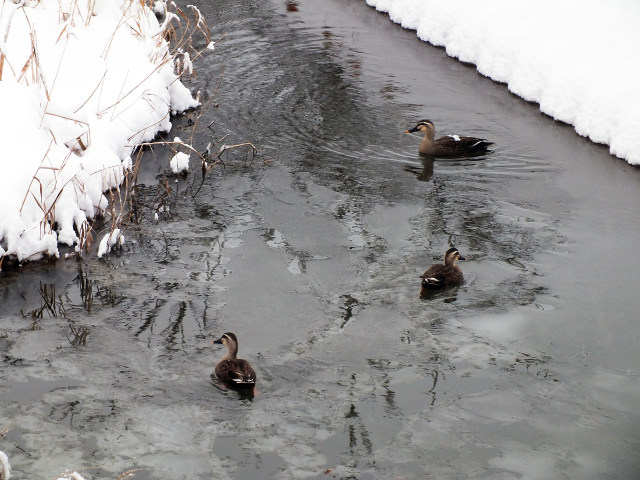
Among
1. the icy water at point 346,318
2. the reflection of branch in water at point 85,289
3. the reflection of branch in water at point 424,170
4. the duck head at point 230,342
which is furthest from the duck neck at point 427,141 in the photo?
the duck head at point 230,342

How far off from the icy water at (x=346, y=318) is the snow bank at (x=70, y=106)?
1.67 ft

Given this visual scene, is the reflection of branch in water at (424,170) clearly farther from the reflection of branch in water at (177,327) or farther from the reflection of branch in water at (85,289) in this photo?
the reflection of branch in water at (85,289)

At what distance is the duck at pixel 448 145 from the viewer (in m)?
11.4

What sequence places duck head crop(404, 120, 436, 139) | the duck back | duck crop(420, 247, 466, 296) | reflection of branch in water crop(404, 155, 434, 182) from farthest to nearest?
duck head crop(404, 120, 436, 139) → reflection of branch in water crop(404, 155, 434, 182) → duck crop(420, 247, 466, 296) → the duck back

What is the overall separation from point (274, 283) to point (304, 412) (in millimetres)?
2122

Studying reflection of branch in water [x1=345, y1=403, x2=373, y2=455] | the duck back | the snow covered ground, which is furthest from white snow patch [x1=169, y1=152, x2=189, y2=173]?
the snow covered ground

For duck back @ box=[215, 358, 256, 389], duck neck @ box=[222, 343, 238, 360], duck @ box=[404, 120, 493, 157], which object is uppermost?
duck @ box=[404, 120, 493, 157]

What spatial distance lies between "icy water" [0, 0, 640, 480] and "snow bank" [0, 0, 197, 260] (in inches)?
20.1

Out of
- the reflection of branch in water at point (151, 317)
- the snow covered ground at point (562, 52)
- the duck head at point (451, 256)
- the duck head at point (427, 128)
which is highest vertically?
the snow covered ground at point (562, 52)

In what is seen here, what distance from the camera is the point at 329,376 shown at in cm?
685

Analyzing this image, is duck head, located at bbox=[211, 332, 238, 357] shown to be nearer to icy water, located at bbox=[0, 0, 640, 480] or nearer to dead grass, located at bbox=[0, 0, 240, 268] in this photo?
icy water, located at bbox=[0, 0, 640, 480]

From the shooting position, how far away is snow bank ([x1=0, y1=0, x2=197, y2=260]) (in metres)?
8.71

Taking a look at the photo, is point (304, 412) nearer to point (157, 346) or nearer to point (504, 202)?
point (157, 346)

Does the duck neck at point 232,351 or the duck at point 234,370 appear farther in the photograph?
the duck neck at point 232,351
